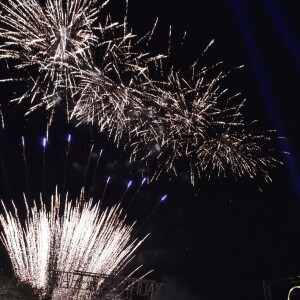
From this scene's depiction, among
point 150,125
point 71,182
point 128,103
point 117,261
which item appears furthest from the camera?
point 71,182

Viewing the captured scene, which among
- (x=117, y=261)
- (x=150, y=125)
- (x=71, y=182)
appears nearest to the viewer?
(x=150, y=125)

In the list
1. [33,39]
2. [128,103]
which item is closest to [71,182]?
[128,103]

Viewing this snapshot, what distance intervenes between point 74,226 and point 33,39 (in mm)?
7442

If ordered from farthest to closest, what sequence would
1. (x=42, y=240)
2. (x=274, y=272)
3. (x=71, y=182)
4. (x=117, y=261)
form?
(x=274, y=272) < (x=71, y=182) < (x=117, y=261) < (x=42, y=240)

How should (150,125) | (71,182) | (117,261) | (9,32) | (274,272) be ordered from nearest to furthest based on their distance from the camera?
(9,32) < (150,125) < (117,261) < (71,182) < (274,272)

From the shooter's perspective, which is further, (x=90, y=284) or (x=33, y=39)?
(x=90, y=284)

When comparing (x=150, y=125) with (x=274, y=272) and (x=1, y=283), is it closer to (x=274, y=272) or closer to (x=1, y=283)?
(x=1, y=283)

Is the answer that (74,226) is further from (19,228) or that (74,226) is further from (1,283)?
(1,283)

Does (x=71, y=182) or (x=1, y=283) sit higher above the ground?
(x=71, y=182)

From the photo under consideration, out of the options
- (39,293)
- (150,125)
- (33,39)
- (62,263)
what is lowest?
(39,293)

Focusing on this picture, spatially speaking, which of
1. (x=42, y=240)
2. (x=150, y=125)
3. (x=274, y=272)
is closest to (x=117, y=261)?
(x=42, y=240)

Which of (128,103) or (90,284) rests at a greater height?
(128,103)

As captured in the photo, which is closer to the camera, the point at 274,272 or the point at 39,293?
the point at 39,293

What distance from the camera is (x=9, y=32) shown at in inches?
434
